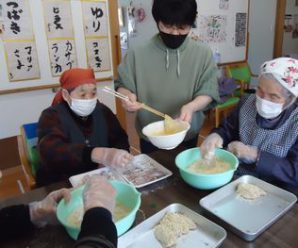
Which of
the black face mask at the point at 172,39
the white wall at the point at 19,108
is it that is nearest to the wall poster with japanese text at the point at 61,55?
the white wall at the point at 19,108

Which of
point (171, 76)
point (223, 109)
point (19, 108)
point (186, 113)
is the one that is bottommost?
point (223, 109)

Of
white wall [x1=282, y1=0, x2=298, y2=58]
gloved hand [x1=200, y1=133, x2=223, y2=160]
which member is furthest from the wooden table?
white wall [x1=282, y1=0, x2=298, y2=58]

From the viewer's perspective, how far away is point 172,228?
85cm

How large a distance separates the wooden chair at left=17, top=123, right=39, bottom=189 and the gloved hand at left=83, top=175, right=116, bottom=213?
1.01 m

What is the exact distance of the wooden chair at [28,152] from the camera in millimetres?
1614

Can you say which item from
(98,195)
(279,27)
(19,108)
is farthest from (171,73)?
(279,27)

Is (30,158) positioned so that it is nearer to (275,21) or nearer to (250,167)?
(250,167)

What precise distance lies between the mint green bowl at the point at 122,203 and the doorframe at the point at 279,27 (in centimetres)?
484

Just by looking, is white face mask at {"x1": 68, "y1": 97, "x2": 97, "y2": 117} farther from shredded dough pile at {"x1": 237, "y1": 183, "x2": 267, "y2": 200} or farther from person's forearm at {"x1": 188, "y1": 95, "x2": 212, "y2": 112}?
shredded dough pile at {"x1": 237, "y1": 183, "x2": 267, "y2": 200}

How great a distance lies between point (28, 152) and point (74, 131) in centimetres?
35

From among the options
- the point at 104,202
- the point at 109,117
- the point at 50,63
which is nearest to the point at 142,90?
the point at 109,117

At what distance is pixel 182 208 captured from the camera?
0.93m

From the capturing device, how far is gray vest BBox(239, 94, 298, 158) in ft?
4.16

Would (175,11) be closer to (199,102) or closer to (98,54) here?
(199,102)
